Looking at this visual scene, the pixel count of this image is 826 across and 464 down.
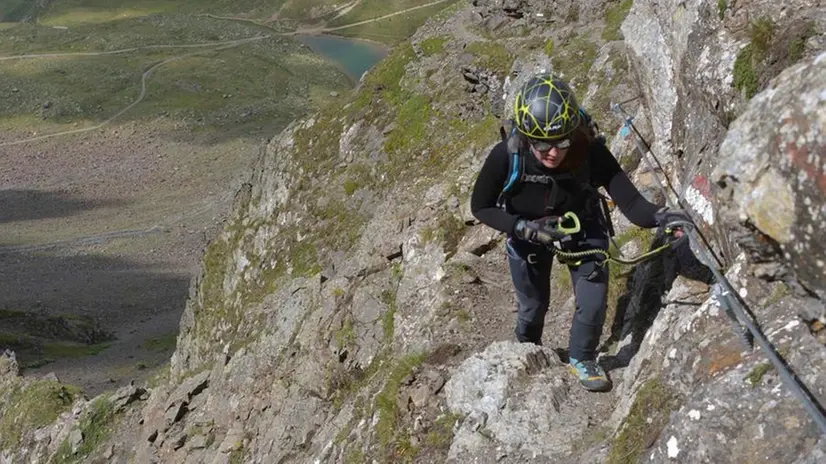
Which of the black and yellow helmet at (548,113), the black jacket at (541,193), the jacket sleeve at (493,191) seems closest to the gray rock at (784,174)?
the black and yellow helmet at (548,113)

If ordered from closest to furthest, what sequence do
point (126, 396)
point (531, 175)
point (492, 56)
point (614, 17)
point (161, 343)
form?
point (531, 175) < point (614, 17) < point (492, 56) < point (126, 396) < point (161, 343)

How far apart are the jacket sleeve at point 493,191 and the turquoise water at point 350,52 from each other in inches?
6302

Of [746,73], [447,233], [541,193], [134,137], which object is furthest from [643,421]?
[134,137]

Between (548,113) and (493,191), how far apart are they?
1266mm

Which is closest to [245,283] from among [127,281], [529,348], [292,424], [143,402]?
[143,402]

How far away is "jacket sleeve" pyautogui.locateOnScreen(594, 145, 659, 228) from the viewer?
9.73 meters

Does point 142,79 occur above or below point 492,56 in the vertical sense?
below

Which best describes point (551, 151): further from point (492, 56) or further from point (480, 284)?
point (492, 56)

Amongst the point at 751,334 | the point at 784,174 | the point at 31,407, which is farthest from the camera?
the point at 31,407

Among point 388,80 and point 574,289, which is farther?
point 388,80

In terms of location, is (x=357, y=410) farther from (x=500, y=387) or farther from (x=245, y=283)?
(x=245, y=283)

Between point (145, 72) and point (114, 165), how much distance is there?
37.1 m

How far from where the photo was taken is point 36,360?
2207 inches

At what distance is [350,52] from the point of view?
7510 inches
